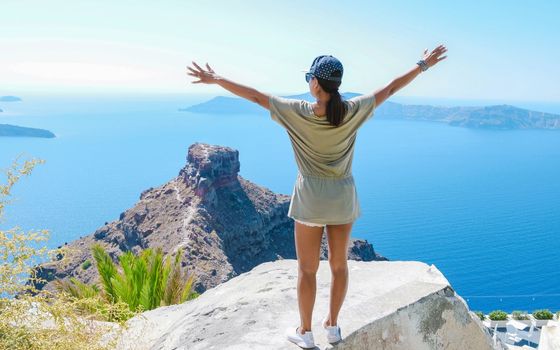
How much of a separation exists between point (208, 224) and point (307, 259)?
3893cm

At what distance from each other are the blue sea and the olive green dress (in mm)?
52856

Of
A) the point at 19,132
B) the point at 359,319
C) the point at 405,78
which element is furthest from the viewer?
the point at 19,132

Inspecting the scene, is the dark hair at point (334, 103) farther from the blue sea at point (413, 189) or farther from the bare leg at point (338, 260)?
the blue sea at point (413, 189)

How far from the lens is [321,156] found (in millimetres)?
2971

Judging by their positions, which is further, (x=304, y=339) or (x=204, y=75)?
(x=304, y=339)

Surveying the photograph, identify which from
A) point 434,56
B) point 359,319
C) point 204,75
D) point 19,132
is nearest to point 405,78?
point 434,56

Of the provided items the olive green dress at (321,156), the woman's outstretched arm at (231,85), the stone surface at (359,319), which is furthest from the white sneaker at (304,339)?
the woman's outstretched arm at (231,85)

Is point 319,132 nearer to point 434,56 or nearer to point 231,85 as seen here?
point 231,85

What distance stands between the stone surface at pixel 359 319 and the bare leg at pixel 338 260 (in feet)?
1.04

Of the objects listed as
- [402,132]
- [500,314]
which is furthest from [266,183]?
[402,132]

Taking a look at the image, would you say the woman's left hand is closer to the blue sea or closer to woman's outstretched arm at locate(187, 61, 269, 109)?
woman's outstretched arm at locate(187, 61, 269, 109)

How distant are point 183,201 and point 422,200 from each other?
5890 cm

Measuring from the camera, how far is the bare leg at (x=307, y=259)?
307 cm

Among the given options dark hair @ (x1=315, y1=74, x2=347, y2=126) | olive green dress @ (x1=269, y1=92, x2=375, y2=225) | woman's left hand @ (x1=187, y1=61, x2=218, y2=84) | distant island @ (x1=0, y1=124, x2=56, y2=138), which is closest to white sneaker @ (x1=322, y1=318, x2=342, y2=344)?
olive green dress @ (x1=269, y1=92, x2=375, y2=225)
